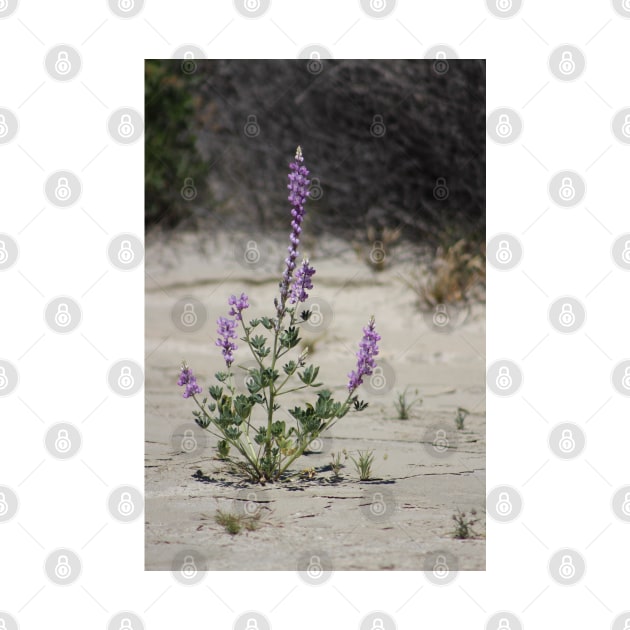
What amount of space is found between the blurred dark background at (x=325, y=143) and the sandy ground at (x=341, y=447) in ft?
3.00

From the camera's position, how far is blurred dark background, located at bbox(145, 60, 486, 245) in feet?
29.8

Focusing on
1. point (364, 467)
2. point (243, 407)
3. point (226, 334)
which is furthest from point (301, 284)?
point (364, 467)

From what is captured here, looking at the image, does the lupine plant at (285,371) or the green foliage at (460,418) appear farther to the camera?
the green foliage at (460,418)

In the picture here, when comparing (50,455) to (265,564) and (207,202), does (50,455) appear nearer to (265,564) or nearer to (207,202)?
(265,564)

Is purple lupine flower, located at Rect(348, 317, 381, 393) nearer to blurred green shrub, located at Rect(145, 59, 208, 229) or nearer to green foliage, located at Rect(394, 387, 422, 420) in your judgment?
green foliage, located at Rect(394, 387, 422, 420)

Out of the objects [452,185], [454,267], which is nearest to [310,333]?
[454,267]

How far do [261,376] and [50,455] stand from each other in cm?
111

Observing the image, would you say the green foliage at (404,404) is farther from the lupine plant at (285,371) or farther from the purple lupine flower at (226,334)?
the purple lupine flower at (226,334)

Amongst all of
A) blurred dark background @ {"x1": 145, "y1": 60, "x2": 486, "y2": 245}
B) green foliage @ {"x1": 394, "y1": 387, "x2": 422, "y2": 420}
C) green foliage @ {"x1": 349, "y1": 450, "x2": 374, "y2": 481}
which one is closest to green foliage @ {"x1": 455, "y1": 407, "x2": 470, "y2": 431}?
green foliage @ {"x1": 394, "y1": 387, "x2": 422, "y2": 420}

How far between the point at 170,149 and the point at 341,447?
20.7ft

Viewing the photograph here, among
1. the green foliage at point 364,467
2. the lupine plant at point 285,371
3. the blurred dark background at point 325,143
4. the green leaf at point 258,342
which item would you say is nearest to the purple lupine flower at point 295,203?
the lupine plant at point 285,371

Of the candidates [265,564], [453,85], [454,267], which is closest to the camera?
[265,564]

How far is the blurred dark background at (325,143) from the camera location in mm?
9070

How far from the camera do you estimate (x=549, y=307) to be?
15.0ft
